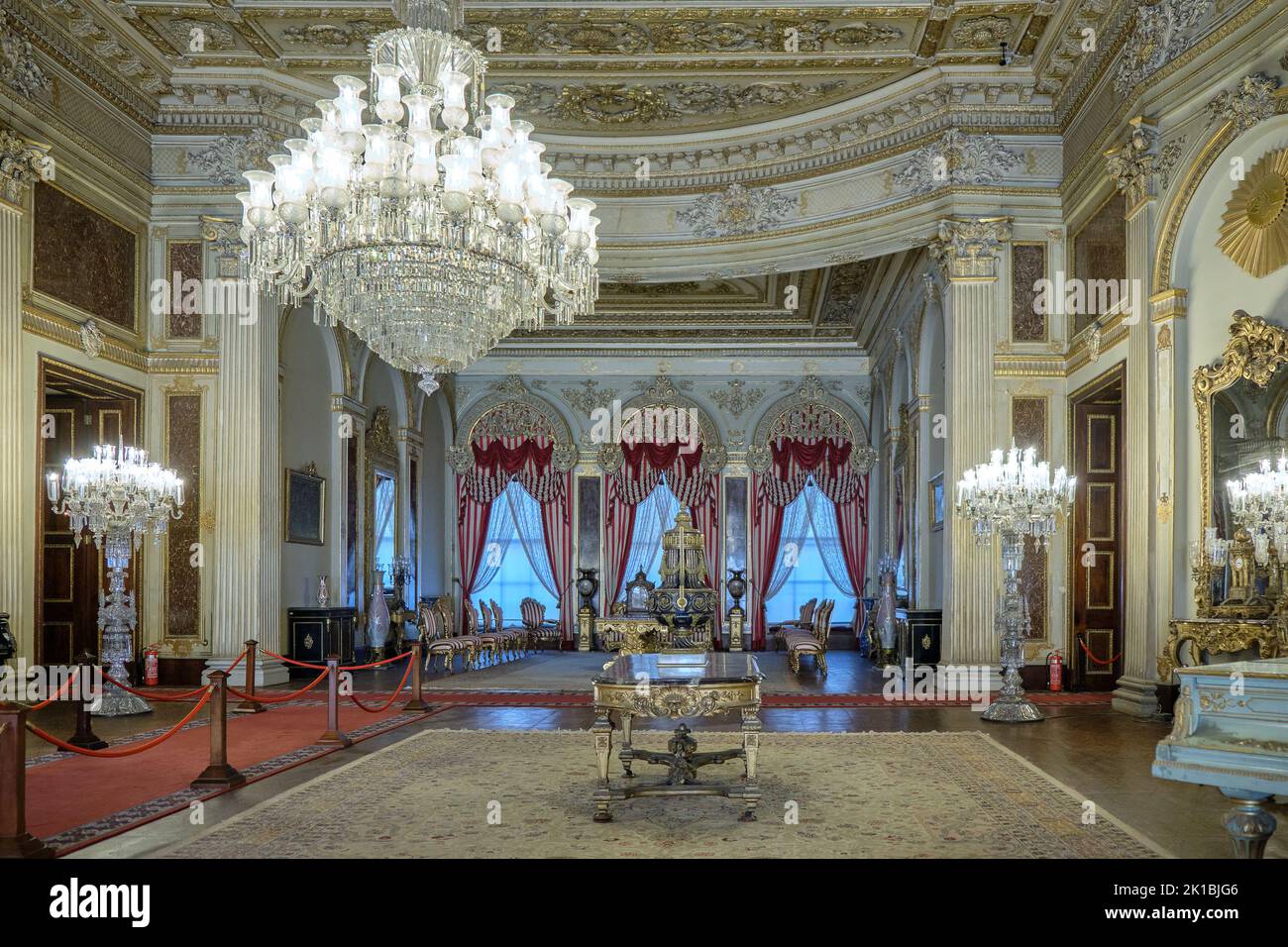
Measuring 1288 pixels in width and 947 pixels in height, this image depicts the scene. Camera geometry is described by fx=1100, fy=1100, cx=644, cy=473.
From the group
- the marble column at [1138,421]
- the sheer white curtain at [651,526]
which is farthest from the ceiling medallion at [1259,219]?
the sheer white curtain at [651,526]

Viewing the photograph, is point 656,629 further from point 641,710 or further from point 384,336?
point 641,710

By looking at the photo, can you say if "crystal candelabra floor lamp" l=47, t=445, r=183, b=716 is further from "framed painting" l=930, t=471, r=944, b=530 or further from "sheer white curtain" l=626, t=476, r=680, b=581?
"sheer white curtain" l=626, t=476, r=680, b=581

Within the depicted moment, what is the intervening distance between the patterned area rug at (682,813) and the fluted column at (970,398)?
126 inches

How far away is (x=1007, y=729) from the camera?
820 centimetres

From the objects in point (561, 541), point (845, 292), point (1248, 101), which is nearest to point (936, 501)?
point (845, 292)

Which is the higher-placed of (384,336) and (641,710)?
(384,336)

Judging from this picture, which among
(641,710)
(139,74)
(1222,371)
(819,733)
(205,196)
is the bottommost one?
(819,733)

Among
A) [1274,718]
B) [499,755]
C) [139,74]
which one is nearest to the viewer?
[1274,718]

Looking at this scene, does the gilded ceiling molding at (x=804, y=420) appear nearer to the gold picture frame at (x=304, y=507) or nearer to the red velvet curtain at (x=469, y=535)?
the red velvet curtain at (x=469, y=535)

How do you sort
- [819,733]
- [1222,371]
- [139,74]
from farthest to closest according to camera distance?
[139,74]
[819,733]
[1222,371]

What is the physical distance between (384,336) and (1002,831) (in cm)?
467

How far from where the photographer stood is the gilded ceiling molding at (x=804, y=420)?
18531mm

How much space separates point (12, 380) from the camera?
8820 millimetres

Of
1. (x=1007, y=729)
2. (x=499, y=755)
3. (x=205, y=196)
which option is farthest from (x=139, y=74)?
(x=1007, y=729)
